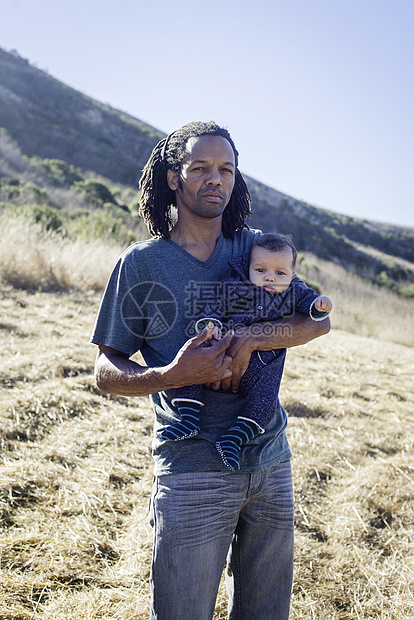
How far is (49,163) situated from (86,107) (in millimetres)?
15918

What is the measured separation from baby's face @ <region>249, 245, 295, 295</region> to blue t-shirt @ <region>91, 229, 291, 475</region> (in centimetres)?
23

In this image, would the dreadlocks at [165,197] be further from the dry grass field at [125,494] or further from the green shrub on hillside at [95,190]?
the green shrub on hillside at [95,190]

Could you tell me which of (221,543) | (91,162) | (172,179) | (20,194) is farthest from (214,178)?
(91,162)

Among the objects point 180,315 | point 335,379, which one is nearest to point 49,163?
point 335,379

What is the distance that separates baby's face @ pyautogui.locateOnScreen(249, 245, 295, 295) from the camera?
2014mm

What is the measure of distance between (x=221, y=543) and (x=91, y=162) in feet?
95.1

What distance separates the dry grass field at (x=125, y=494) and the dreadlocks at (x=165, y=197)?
70.0 inches

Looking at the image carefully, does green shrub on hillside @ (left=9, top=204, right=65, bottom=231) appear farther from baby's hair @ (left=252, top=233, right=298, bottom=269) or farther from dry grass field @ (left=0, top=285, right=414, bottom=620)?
baby's hair @ (left=252, top=233, right=298, bottom=269)

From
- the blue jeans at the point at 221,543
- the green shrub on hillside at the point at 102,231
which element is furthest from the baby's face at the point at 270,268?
the green shrub on hillside at the point at 102,231

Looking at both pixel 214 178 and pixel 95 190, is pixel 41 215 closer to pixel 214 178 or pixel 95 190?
pixel 95 190

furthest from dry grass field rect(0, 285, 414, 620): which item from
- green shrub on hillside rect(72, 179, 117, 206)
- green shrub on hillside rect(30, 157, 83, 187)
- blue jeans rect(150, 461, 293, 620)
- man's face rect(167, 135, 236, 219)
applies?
green shrub on hillside rect(30, 157, 83, 187)

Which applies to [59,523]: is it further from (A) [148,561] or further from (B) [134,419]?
(B) [134,419]

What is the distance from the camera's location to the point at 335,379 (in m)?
6.22

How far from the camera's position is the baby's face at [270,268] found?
201 cm
